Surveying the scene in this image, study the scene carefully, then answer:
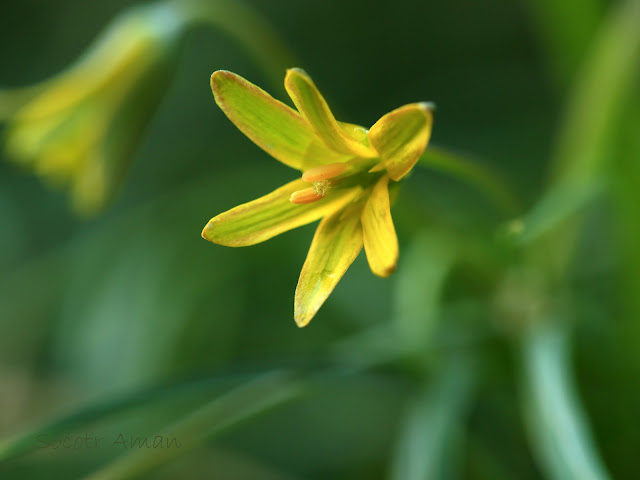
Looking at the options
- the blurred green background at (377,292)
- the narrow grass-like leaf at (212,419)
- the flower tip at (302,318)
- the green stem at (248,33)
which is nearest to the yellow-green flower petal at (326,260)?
the flower tip at (302,318)

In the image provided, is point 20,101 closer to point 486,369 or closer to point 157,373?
point 157,373

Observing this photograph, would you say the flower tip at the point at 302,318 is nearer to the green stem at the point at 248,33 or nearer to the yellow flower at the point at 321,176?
the yellow flower at the point at 321,176

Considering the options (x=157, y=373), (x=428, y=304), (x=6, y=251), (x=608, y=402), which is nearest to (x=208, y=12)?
(x=428, y=304)

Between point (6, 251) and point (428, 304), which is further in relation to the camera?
point (6, 251)

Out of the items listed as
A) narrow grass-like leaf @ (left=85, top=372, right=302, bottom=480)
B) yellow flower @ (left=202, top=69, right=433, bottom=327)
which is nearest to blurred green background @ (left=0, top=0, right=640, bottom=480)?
narrow grass-like leaf @ (left=85, top=372, right=302, bottom=480)

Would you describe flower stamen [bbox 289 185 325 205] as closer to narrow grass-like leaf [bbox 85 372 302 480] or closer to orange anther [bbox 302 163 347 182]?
orange anther [bbox 302 163 347 182]

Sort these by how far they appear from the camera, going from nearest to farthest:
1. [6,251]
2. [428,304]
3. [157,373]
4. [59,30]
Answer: [428,304] < [157,373] < [6,251] < [59,30]

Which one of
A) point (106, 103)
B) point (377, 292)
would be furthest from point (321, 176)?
point (377, 292)
